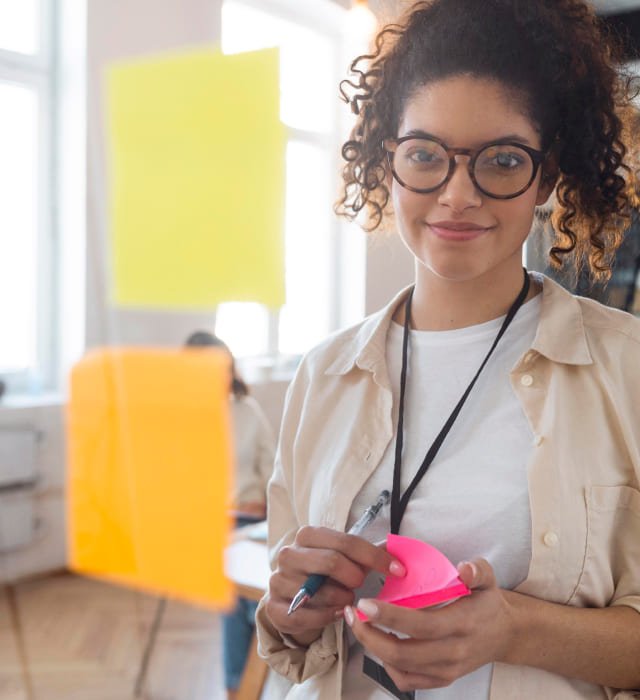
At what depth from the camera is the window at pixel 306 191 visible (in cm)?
512

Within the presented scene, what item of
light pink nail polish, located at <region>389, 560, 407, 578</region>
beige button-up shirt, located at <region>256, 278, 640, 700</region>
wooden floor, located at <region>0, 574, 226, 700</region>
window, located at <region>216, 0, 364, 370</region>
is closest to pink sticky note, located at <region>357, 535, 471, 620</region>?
light pink nail polish, located at <region>389, 560, 407, 578</region>

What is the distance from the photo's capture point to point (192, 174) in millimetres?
4379

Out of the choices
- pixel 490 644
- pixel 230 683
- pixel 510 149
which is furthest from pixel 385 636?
pixel 230 683

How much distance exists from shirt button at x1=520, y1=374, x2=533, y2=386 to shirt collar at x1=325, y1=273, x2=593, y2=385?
3 centimetres

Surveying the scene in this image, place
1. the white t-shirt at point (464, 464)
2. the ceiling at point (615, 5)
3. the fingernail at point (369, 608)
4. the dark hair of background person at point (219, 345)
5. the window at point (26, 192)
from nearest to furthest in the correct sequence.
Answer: the fingernail at point (369, 608)
the white t-shirt at point (464, 464)
the ceiling at point (615, 5)
the dark hair of background person at point (219, 345)
the window at point (26, 192)

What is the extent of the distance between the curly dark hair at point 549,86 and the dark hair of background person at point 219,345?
228cm

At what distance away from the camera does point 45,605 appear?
11.7 feet

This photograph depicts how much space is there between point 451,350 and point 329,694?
403 millimetres

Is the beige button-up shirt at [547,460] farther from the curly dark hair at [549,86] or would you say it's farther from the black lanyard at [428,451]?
the curly dark hair at [549,86]

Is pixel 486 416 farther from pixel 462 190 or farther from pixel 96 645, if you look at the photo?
pixel 96 645

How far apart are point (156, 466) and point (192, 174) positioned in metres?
1.60

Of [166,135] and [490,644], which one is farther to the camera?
[166,135]

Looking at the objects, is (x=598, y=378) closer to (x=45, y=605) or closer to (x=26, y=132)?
(x=45, y=605)

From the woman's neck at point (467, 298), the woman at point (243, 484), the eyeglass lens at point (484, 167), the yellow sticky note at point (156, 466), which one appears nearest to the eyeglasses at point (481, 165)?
the eyeglass lens at point (484, 167)
